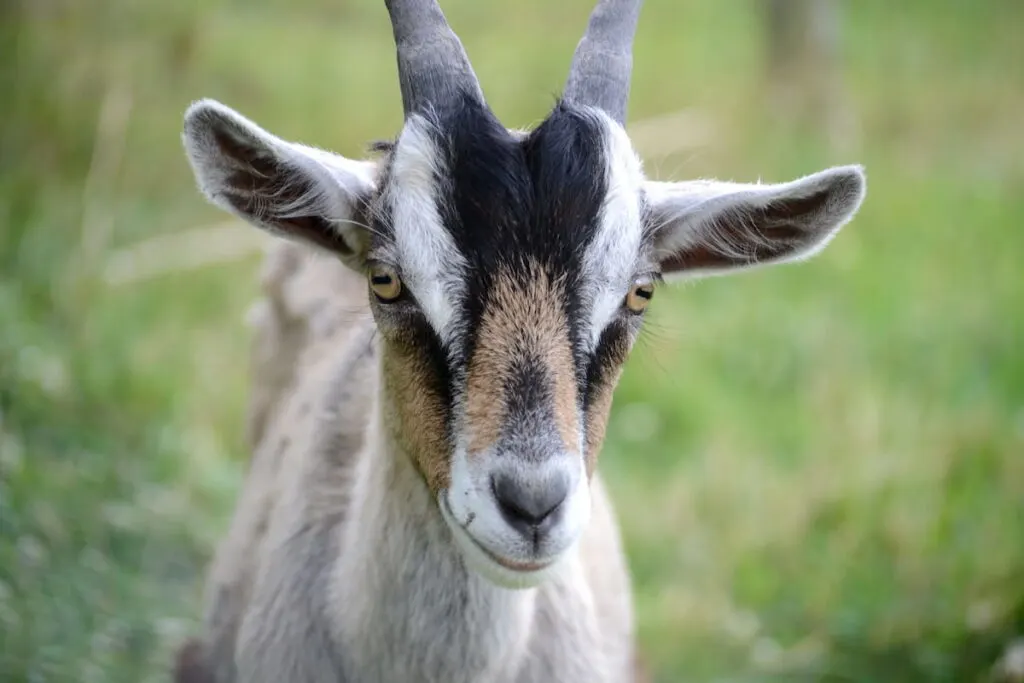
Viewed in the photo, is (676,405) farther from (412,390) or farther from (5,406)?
(412,390)

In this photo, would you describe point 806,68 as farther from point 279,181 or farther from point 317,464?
point 279,181

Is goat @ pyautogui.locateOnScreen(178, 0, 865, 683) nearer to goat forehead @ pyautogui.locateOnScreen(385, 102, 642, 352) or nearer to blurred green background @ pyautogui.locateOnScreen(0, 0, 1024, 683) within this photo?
goat forehead @ pyautogui.locateOnScreen(385, 102, 642, 352)

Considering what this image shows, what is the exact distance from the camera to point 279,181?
12.6 feet

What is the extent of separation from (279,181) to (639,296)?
1.17 m

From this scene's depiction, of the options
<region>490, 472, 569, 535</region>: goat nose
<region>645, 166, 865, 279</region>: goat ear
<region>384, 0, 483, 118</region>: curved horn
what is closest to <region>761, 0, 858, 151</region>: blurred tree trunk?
<region>645, 166, 865, 279</region>: goat ear

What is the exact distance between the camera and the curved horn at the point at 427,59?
→ 3.77 meters

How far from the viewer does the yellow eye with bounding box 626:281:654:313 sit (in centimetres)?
369

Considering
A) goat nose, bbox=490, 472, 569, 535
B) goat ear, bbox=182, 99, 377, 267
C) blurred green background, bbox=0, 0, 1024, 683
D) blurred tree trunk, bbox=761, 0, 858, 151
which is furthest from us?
blurred tree trunk, bbox=761, 0, 858, 151

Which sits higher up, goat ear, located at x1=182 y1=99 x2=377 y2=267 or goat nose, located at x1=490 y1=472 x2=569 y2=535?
goat ear, located at x1=182 y1=99 x2=377 y2=267

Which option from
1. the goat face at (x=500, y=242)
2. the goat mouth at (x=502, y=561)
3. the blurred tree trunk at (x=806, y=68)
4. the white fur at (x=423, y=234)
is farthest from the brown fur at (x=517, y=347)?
the blurred tree trunk at (x=806, y=68)

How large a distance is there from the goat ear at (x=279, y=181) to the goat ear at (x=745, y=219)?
92 centimetres

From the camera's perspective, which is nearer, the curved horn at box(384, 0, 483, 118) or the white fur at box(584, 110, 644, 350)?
the white fur at box(584, 110, 644, 350)

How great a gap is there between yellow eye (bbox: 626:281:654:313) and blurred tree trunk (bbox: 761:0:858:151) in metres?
9.23

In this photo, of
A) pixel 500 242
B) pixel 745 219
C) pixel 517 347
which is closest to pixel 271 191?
pixel 500 242
